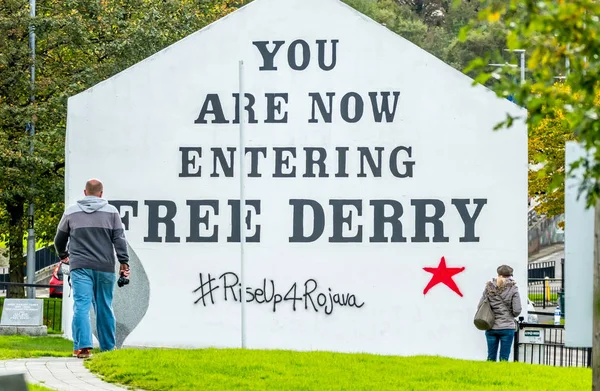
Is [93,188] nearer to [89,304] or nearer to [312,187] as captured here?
[89,304]

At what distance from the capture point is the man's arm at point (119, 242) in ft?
40.7

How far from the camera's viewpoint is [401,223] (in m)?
17.0

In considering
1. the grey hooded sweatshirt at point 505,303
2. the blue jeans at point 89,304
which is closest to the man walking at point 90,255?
the blue jeans at point 89,304

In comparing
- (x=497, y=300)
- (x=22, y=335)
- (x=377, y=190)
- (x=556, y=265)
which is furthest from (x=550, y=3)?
(x=556, y=265)

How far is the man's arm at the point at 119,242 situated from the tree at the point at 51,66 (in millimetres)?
13013

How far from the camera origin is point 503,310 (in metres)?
15.5

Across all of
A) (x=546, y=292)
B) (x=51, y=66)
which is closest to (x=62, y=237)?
(x=51, y=66)

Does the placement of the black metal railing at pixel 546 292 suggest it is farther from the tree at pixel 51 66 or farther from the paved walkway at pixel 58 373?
the paved walkway at pixel 58 373

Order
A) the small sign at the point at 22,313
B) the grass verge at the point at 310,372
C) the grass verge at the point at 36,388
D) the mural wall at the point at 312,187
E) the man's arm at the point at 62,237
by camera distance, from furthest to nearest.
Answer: the small sign at the point at 22,313 < the mural wall at the point at 312,187 < the man's arm at the point at 62,237 < the grass verge at the point at 310,372 < the grass verge at the point at 36,388

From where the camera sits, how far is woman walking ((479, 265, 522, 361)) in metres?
15.5

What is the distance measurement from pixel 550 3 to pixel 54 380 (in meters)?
6.64

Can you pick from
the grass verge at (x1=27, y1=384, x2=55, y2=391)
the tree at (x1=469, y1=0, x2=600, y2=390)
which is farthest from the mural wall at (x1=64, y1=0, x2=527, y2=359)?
the tree at (x1=469, y1=0, x2=600, y2=390)

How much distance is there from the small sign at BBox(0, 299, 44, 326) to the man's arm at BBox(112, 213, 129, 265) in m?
6.96

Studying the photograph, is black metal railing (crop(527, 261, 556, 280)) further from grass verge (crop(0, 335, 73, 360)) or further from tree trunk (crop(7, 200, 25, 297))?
grass verge (crop(0, 335, 73, 360))
